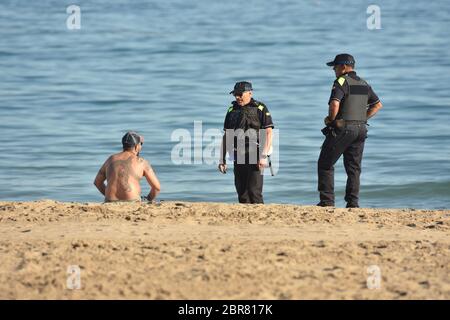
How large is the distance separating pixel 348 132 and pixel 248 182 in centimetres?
118

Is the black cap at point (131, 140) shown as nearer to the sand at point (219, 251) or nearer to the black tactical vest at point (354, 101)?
the sand at point (219, 251)

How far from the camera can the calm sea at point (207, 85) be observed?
18516mm

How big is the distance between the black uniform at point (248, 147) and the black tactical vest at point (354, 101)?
2.44ft

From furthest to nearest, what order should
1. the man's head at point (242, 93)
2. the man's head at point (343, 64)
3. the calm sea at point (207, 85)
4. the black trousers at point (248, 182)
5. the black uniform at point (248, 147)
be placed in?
the calm sea at point (207, 85) → the black trousers at point (248, 182) → the black uniform at point (248, 147) → the man's head at point (242, 93) → the man's head at point (343, 64)

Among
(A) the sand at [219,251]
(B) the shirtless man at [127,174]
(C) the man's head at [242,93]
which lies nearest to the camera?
(A) the sand at [219,251]

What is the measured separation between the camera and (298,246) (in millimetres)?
9742

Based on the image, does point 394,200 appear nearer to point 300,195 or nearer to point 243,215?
point 300,195

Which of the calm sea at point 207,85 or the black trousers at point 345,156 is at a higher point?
the calm sea at point 207,85

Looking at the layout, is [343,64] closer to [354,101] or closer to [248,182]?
[354,101]

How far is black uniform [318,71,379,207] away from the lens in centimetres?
1176

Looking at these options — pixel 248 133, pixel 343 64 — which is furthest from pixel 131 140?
pixel 343 64

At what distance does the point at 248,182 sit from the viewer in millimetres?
12266

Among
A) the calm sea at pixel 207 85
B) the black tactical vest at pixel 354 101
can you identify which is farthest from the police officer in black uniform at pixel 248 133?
the calm sea at pixel 207 85

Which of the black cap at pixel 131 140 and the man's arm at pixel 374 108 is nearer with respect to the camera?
the black cap at pixel 131 140
